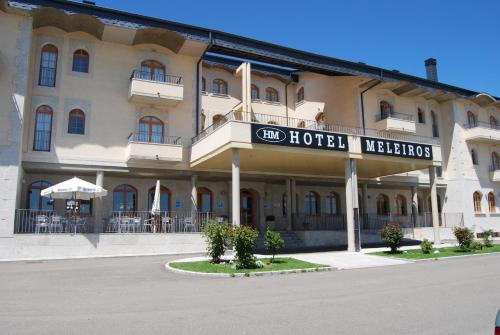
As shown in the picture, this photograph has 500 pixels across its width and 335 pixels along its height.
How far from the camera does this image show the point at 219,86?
26.0 meters

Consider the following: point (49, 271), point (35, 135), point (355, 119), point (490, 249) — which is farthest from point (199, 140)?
point (490, 249)

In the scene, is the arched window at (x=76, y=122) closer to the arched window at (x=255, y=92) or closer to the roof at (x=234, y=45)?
the roof at (x=234, y=45)

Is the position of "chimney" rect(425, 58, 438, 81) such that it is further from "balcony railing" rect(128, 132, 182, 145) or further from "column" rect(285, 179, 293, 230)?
"balcony railing" rect(128, 132, 182, 145)

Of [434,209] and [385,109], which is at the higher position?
[385,109]

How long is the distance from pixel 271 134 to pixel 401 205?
17955mm

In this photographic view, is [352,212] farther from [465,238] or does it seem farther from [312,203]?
[312,203]

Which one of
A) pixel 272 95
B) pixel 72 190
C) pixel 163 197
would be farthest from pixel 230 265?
pixel 272 95

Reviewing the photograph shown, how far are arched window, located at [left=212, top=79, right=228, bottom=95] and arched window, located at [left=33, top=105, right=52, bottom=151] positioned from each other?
32.0 ft

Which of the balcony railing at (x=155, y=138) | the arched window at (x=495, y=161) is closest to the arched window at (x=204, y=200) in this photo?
the balcony railing at (x=155, y=138)

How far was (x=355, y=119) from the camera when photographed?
26703 mm

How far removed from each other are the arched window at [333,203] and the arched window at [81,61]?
56.3ft

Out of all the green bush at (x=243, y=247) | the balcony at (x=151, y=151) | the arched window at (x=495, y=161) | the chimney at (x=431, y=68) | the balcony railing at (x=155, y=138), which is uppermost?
the chimney at (x=431, y=68)

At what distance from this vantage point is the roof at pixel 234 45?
61.6 ft

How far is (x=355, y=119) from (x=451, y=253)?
11357 mm
